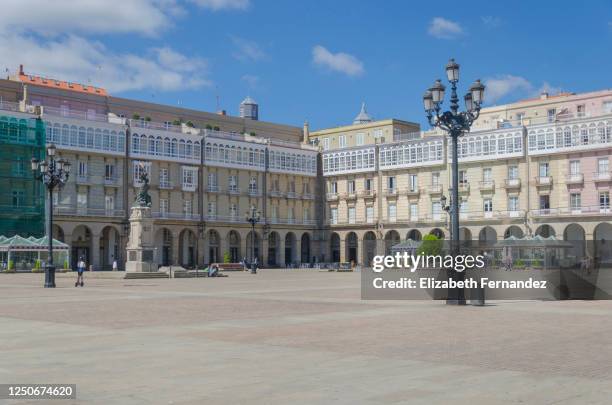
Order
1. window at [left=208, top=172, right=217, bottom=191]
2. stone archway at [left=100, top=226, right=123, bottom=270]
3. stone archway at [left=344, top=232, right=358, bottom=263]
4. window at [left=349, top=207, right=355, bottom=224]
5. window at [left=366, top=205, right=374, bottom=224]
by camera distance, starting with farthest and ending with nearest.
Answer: stone archway at [left=344, top=232, right=358, bottom=263] < window at [left=349, top=207, right=355, bottom=224] < window at [left=366, top=205, right=374, bottom=224] < window at [left=208, top=172, right=217, bottom=191] < stone archway at [left=100, top=226, right=123, bottom=270]

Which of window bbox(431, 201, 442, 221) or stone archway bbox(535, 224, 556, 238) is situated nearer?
stone archway bbox(535, 224, 556, 238)

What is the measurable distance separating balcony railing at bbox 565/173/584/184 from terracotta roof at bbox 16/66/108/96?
4764 centimetres

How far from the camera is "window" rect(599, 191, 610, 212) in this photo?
69.2 metres

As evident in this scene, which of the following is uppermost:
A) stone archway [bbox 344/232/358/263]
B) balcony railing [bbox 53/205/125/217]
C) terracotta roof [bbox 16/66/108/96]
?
terracotta roof [bbox 16/66/108/96]

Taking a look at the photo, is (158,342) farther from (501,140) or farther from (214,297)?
(501,140)

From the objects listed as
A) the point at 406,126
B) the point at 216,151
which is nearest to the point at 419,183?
the point at 406,126

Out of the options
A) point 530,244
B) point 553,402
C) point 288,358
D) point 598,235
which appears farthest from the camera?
point 598,235

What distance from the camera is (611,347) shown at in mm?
12477

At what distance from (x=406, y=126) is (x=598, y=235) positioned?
3057 centimetres

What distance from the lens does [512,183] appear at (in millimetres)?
74875

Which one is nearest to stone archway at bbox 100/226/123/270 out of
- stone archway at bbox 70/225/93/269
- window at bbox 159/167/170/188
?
stone archway at bbox 70/225/93/269

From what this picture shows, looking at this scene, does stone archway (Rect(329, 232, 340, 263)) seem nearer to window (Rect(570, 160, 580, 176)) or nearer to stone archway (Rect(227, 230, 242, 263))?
stone archway (Rect(227, 230, 242, 263))

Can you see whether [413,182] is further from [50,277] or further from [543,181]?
[50,277]

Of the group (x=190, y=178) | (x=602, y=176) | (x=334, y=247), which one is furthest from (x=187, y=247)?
(x=602, y=176)
